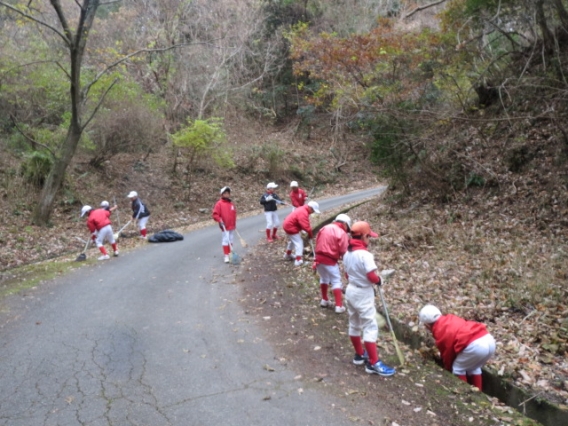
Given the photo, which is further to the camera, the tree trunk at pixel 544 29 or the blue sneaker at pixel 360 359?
the tree trunk at pixel 544 29

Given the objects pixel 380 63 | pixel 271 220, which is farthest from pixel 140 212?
pixel 380 63

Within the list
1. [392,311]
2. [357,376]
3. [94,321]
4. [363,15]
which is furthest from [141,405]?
[363,15]

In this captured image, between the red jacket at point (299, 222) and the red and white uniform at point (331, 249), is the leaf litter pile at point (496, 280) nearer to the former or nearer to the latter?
Result: the red and white uniform at point (331, 249)

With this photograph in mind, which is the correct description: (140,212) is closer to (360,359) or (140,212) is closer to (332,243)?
(332,243)

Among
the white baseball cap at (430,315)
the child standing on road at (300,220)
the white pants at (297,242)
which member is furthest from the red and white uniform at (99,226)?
the white baseball cap at (430,315)

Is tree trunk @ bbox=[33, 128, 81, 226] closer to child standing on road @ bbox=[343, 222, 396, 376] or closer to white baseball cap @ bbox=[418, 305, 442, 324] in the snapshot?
child standing on road @ bbox=[343, 222, 396, 376]

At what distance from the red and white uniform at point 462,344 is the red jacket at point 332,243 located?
1.97 m

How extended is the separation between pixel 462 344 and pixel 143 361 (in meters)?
4.30

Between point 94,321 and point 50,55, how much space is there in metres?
15.6

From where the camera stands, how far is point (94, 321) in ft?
25.1

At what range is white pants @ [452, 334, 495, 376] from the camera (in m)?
5.76

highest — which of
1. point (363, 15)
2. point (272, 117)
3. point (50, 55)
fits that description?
point (363, 15)

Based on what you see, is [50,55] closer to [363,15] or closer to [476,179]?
[476,179]

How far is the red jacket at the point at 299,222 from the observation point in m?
10.1
